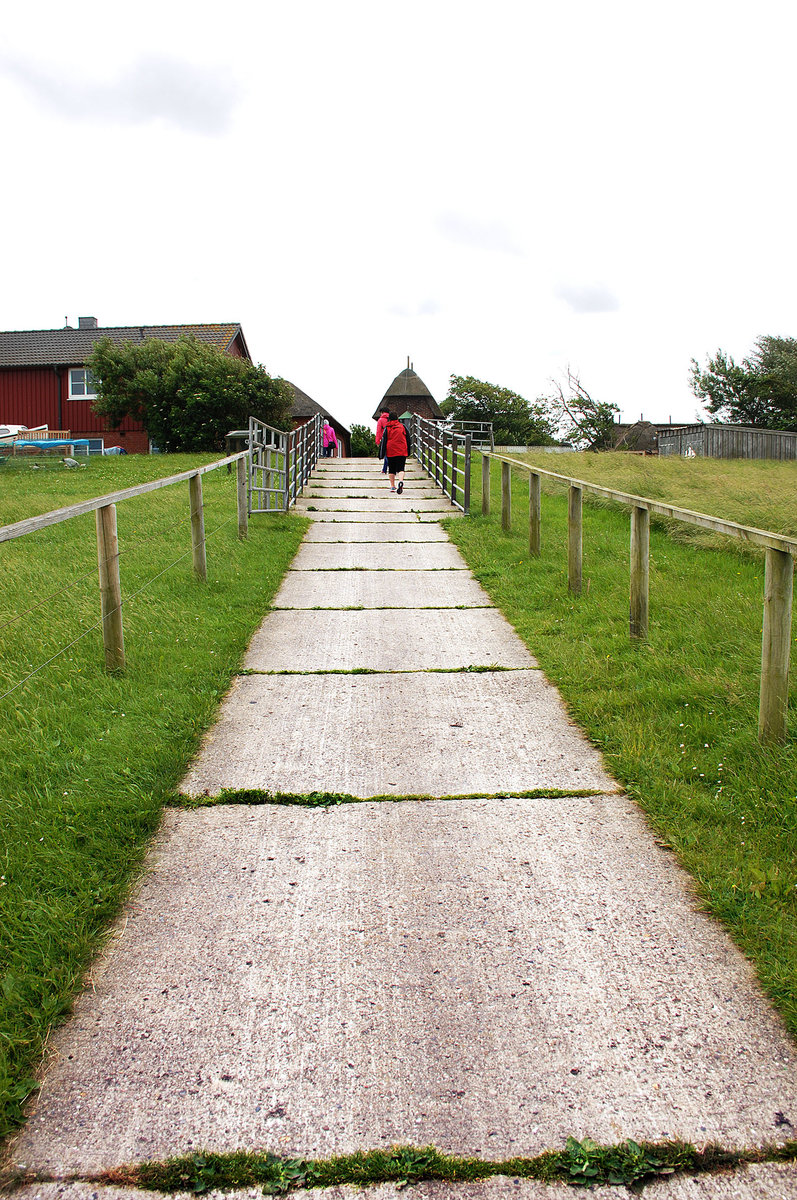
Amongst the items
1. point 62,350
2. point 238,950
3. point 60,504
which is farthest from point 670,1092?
point 62,350

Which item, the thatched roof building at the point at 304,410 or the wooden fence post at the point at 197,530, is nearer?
the wooden fence post at the point at 197,530

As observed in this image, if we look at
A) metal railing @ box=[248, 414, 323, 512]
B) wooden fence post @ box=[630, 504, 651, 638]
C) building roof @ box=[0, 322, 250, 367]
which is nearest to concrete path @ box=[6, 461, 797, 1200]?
wooden fence post @ box=[630, 504, 651, 638]

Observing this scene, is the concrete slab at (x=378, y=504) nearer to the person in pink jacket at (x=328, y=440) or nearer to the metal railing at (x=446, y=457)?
the metal railing at (x=446, y=457)

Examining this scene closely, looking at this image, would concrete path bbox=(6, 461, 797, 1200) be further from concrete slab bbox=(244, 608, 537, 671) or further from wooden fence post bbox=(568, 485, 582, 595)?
wooden fence post bbox=(568, 485, 582, 595)

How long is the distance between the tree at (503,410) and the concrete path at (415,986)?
2467 inches

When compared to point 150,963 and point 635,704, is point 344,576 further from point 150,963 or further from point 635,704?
point 150,963

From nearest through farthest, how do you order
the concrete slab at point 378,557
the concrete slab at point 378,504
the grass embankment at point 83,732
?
the grass embankment at point 83,732 → the concrete slab at point 378,557 → the concrete slab at point 378,504

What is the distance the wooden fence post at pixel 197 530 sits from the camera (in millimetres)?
7590

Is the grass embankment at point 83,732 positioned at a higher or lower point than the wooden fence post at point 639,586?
lower

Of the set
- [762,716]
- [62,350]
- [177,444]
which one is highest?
[62,350]

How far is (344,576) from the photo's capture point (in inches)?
365

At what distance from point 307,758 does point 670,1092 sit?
248cm

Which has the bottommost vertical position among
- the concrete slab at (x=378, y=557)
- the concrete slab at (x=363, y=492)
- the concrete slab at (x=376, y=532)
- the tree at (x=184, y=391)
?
the concrete slab at (x=378, y=557)

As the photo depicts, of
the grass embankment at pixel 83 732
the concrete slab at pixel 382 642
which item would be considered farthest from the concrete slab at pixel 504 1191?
the concrete slab at pixel 382 642
